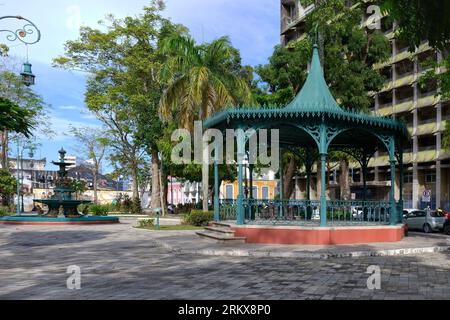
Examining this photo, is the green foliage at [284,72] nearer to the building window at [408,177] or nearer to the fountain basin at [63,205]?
the fountain basin at [63,205]

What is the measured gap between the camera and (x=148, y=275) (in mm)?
→ 10227

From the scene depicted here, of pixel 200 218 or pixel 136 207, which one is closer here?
pixel 200 218

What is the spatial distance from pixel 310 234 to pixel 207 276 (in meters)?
6.29

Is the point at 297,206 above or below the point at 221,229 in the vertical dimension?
above

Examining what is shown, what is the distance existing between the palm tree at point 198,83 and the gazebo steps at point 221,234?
7237 millimetres

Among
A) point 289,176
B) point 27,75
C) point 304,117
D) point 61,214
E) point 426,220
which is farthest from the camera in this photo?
point 289,176

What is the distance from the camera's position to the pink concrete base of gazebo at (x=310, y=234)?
15508mm

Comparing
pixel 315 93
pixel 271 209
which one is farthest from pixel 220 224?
pixel 315 93

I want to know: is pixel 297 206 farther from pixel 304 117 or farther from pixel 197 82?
pixel 197 82

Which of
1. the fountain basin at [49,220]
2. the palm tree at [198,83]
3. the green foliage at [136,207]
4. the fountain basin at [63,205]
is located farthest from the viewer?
the green foliage at [136,207]

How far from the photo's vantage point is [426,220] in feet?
89.0

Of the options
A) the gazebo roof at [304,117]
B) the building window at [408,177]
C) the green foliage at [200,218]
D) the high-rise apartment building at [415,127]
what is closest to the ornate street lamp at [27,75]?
the gazebo roof at [304,117]

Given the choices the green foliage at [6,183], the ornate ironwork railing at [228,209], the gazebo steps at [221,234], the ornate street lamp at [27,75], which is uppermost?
the ornate street lamp at [27,75]
